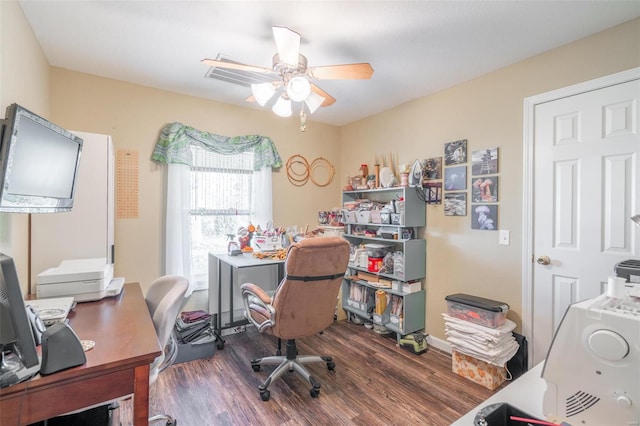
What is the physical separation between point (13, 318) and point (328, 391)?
1880 mm

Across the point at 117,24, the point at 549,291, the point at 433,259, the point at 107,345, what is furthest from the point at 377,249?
the point at 117,24

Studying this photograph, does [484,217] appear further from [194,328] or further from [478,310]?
[194,328]

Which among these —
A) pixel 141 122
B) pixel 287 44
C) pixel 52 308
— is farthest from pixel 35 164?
pixel 141 122

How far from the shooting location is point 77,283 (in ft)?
5.45

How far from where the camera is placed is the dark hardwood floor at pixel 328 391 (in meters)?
1.86

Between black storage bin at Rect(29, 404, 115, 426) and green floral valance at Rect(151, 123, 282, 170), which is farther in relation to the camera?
green floral valance at Rect(151, 123, 282, 170)

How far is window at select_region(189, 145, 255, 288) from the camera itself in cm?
308

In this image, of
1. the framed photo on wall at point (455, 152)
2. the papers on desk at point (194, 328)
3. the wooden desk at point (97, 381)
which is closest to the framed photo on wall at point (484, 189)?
the framed photo on wall at point (455, 152)

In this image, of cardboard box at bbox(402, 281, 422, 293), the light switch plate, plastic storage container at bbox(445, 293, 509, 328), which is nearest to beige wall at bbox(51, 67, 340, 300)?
cardboard box at bbox(402, 281, 422, 293)

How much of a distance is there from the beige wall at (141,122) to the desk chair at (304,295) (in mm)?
1313

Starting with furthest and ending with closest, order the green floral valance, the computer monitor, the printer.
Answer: the green floral valance → the printer → the computer monitor

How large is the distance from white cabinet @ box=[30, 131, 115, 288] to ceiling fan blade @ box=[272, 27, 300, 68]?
1.48m

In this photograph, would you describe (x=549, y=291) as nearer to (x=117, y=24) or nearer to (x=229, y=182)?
(x=229, y=182)

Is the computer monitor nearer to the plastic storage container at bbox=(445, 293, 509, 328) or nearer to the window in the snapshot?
the window
